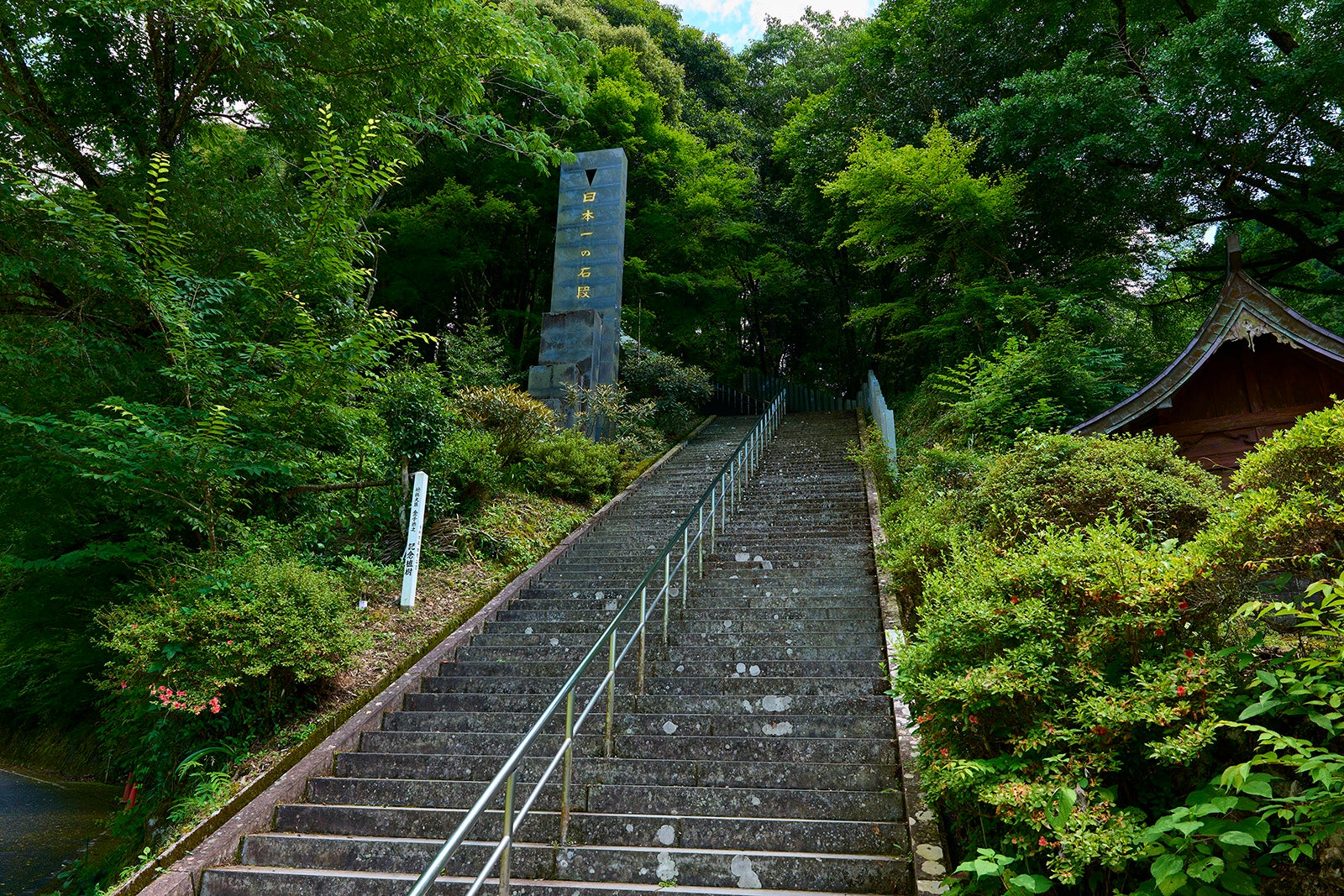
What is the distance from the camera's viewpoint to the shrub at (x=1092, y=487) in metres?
5.04

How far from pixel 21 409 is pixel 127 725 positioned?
2.69 metres

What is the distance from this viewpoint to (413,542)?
23.4 feet

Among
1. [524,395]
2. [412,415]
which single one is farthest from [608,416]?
[412,415]

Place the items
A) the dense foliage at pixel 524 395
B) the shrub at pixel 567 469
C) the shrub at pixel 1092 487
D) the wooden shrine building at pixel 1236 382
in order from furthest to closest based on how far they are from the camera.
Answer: the shrub at pixel 567 469 → the wooden shrine building at pixel 1236 382 → the shrub at pixel 1092 487 → the dense foliage at pixel 524 395

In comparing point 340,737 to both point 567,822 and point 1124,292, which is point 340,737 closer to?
point 567,822

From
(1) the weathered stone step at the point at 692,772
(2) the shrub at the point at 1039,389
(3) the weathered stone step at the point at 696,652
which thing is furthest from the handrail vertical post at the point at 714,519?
(1) the weathered stone step at the point at 692,772

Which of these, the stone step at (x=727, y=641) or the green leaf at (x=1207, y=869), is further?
the stone step at (x=727, y=641)

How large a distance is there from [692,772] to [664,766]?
0.18 m

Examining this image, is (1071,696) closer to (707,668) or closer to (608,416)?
(707,668)

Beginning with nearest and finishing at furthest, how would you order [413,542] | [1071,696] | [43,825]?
[1071,696]
[43,825]
[413,542]

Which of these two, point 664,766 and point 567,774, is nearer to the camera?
point 567,774

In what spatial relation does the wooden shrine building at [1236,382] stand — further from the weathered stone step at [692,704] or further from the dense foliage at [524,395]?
the weathered stone step at [692,704]

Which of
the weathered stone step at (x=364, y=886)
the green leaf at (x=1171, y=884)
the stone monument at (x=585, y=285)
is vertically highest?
the stone monument at (x=585, y=285)

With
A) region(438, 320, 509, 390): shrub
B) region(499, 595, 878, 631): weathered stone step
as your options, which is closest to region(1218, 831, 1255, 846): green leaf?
region(499, 595, 878, 631): weathered stone step
